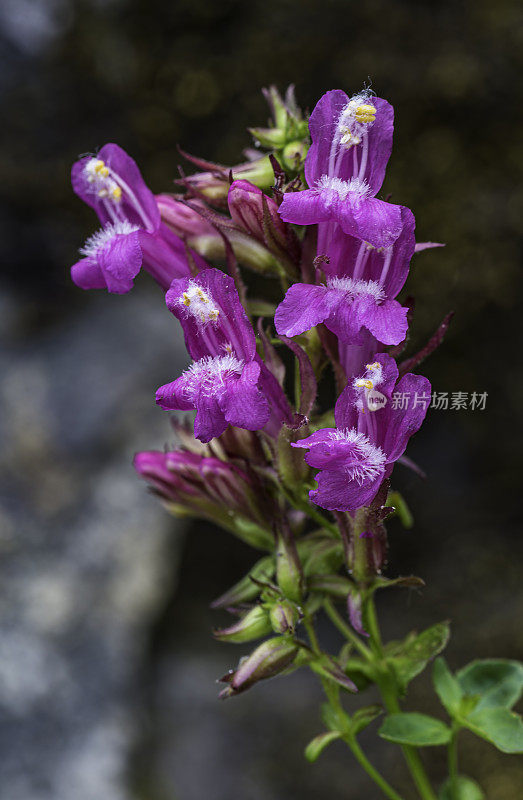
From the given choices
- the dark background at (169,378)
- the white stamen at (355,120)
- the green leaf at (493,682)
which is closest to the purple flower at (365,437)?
the white stamen at (355,120)

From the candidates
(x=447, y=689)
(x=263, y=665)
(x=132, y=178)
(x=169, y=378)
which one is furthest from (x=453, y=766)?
(x=169, y=378)

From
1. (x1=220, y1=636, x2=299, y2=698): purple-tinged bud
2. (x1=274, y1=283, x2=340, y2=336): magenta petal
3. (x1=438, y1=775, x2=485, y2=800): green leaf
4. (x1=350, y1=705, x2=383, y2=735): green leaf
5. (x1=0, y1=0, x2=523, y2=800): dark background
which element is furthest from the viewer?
(x1=0, y1=0, x2=523, y2=800): dark background

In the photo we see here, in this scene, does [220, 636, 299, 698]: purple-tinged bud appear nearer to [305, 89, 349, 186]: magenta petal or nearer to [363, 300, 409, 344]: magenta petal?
[363, 300, 409, 344]: magenta petal

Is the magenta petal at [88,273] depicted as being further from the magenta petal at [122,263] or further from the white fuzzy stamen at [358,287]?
the white fuzzy stamen at [358,287]

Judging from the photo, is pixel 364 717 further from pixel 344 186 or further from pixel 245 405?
pixel 344 186

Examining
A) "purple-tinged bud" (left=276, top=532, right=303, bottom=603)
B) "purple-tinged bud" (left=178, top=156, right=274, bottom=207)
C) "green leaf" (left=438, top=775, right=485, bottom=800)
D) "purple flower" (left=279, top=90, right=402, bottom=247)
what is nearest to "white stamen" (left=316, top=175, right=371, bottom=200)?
"purple flower" (left=279, top=90, right=402, bottom=247)

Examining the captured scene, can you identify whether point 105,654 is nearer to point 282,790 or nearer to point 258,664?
point 282,790

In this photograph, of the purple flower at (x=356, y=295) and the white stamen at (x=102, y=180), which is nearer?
the purple flower at (x=356, y=295)
